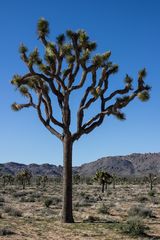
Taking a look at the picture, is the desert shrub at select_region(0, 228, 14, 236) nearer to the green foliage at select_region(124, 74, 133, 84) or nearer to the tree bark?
the tree bark

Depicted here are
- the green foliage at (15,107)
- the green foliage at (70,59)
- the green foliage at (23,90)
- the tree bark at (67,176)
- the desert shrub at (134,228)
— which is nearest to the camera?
the desert shrub at (134,228)

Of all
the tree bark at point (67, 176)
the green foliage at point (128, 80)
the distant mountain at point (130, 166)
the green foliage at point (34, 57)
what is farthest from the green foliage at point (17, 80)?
the distant mountain at point (130, 166)

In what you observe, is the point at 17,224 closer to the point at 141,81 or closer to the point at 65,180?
the point at 65,180

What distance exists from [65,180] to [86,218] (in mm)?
1864

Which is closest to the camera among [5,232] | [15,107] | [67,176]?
[5,232]

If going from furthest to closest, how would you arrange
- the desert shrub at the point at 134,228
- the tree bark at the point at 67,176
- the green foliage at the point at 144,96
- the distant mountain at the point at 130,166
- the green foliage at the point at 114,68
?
the distant mountain at the point at 130,166 < the green foliage at the point at 114,68 < the green foliage at the point at 144,96 < the tree bark at the point at 67,176 < the desert shrub at the point at 134,228

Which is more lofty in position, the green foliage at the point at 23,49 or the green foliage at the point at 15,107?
the green foliage at the point at 23,49

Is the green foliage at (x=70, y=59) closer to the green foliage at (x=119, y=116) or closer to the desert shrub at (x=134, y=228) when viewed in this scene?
the green foliage at (x=119, y=116)

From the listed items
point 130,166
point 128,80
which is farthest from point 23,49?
point 130,166

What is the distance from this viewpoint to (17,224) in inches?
526

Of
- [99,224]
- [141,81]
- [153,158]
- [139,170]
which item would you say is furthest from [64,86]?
[153,158]

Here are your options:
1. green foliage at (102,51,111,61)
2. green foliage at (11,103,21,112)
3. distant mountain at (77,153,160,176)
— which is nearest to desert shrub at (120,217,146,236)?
green foliage at (102,51,111,61)

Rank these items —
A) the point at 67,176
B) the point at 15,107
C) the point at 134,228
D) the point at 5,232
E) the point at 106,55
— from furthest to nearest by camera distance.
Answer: the point at 15,107
the point at 106,55
the point at 67,176
the point at 134,228
the point at 5,232

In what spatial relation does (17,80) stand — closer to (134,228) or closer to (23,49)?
(23,49)
